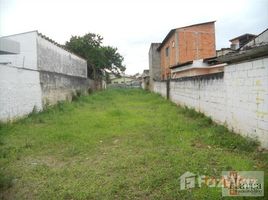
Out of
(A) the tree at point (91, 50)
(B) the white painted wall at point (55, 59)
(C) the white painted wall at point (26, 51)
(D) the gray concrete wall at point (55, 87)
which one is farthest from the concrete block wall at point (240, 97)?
(A) the tree at point (91, 50)

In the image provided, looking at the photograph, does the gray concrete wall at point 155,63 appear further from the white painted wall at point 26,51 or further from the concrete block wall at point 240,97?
the concrete block wall at point 240,97

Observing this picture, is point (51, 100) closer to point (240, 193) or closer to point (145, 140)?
point (145, 140)

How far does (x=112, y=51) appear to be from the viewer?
3650 cm

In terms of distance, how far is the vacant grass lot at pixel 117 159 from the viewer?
4.12m

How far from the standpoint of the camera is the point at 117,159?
5.55 metres

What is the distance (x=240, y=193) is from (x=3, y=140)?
19.3ft

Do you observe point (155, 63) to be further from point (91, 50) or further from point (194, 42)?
point (194, 42)

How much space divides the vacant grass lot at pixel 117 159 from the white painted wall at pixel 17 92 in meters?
1.03

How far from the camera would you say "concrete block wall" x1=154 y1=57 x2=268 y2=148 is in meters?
5.75

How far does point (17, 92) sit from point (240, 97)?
25.2 feet

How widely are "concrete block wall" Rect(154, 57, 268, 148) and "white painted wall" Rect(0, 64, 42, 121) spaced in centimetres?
662

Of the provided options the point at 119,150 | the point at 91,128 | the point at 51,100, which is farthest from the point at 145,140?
the point at 51,100

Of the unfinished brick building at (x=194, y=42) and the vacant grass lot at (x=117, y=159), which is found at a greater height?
the unfinished brick building at (x=194, y=42)

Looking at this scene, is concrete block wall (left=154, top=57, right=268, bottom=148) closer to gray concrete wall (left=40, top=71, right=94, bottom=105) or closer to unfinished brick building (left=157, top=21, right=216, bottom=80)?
gray concrete wall (left=40, top=71, right=94, bottom=105)
